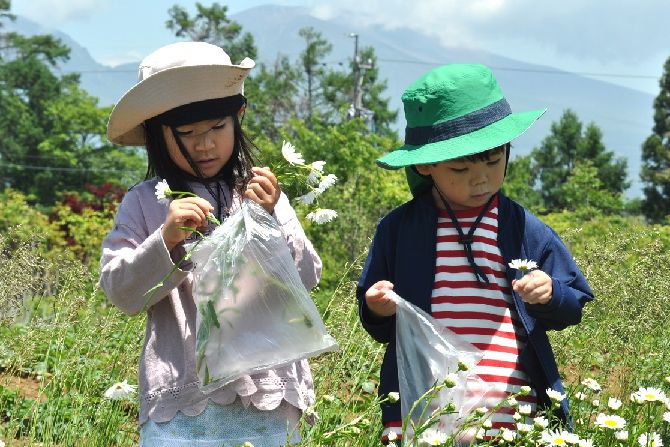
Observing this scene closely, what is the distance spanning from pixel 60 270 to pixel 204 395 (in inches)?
59.8

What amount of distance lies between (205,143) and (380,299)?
0.54 metres

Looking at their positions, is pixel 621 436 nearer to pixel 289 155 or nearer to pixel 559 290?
pixel 559 290

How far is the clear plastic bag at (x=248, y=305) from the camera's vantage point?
6.93 feet

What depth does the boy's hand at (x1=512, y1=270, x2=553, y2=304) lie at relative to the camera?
215cm

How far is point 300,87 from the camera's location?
A: 159 ft

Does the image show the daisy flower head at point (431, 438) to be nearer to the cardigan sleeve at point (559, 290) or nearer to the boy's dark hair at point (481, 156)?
the cardigan sleeve at point (559, 290)

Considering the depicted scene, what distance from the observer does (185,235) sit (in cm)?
221

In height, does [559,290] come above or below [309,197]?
below

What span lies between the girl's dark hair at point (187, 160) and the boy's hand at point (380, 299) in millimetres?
423

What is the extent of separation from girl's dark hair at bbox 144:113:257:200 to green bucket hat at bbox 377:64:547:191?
349mm

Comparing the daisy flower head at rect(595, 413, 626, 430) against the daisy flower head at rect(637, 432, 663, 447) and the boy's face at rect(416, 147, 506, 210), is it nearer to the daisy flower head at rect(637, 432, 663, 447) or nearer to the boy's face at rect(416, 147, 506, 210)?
the daisy flower head at rect(637, 432, 663, 447)

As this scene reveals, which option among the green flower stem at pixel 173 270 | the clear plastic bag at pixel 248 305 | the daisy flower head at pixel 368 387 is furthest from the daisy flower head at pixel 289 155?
the daisy flower head at pixel 368 387

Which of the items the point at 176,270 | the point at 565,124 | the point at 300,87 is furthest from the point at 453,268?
the point at 300,87

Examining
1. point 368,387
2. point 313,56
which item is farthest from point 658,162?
point 368,387
